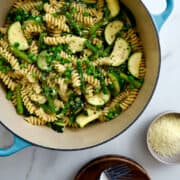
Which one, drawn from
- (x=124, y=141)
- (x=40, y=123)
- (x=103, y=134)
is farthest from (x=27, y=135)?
(x=124, y=141)

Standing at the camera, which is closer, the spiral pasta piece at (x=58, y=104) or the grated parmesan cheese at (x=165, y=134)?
the spiral pasta piece at (x=58, y=104)

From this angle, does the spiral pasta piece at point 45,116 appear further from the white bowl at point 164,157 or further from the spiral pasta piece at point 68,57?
the white bowl at point 164,157

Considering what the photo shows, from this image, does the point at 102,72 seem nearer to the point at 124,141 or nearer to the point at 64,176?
the point at 124,141

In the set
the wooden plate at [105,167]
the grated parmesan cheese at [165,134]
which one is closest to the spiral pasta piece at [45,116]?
the wooden plate at [105,167]

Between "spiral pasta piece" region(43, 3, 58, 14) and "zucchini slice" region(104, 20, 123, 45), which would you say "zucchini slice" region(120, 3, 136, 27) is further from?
"spiral pasta piece" region(43, 3, 58, 14)

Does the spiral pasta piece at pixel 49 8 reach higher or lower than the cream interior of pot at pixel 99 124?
higher
